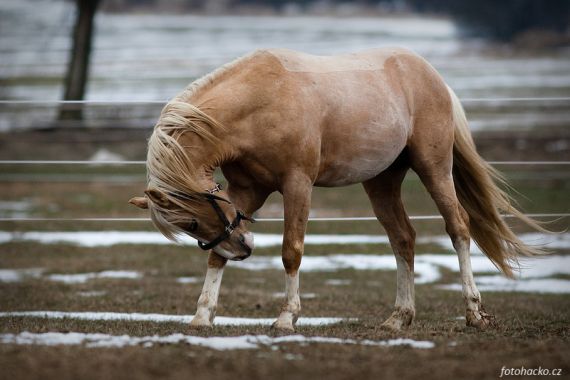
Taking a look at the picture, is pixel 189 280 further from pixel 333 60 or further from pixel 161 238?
pixel 333 60

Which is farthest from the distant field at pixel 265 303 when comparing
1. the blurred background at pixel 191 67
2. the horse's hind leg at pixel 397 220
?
the blurred background at pixel 191 67

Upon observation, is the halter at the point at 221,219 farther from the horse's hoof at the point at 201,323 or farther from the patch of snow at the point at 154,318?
the patch of snow at the point at 154,318

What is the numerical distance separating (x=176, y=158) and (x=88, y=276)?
4.80 meters

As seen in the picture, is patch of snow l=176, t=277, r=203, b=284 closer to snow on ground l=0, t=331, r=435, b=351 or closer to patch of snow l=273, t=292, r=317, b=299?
patch of snow l=273, t=292, r=317, b=299

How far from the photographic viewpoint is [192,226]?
581cm

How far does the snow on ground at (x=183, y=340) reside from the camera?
201 inches

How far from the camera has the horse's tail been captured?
7.06 meters

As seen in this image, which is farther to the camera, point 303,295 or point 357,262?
point 357,262

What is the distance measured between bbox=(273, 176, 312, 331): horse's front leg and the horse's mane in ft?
1.93

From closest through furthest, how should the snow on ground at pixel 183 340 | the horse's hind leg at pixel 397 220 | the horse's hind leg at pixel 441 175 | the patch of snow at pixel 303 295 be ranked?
the snow on ground at pixel 183 340 → the horse's hind leg at pixel 441 175 → the horse's hind leg at pixel 397 220 → the patch of snow at pixel 303 295

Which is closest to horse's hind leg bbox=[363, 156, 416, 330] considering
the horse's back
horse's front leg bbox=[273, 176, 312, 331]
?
the horse's back

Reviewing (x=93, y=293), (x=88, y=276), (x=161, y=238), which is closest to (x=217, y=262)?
(x=93, y=293)

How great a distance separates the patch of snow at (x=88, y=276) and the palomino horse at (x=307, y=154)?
3.99m

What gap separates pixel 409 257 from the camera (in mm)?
6887
